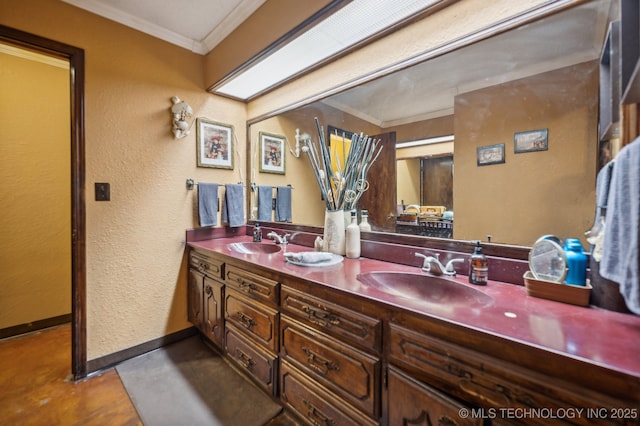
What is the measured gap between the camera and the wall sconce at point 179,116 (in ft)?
6.54

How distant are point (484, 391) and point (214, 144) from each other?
7.52 feet

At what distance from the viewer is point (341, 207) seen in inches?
61.8

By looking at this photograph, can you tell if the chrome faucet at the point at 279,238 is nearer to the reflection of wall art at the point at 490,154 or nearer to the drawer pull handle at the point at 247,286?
the drawer pull handle at the point at 247,286

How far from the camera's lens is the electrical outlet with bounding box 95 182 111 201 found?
1.72 metres

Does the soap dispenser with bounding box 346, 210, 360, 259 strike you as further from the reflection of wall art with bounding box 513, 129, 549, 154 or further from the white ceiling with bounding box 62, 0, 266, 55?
the white ceiling with bounding box 62, 0, 266, 55

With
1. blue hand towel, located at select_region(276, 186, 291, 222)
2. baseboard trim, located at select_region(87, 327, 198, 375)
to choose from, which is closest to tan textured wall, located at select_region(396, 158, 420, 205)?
blue hand towel, located at select_region(276, 186, 291, 222)

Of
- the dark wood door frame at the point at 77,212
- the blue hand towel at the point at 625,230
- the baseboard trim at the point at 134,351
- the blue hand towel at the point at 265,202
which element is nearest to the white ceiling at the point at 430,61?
the dark wood door frame at the point at 77,212

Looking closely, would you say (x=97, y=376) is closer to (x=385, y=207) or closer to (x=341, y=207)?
(x=341, y=207)

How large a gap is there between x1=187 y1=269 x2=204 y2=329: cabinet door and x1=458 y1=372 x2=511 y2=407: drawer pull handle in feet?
5.75

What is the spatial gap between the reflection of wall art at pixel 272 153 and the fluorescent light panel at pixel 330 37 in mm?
421

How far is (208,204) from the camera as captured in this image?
216cm

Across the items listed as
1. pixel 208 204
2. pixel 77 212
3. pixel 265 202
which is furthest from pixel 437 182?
pixel 77 212

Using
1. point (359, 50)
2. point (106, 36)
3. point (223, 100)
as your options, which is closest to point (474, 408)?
point (359, 50)

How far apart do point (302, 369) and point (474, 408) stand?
699mm
